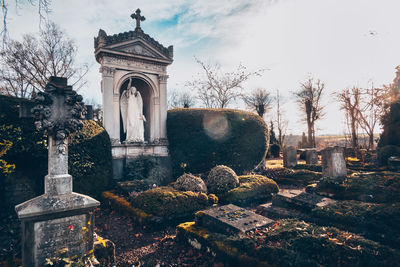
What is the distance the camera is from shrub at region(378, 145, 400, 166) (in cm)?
1300

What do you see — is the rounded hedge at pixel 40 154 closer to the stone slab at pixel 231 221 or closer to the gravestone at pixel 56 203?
the gravestone at pixel 56 203

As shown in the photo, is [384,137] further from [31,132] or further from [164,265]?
[31,132]

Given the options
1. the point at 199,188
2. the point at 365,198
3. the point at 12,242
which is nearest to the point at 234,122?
the point at 199,188

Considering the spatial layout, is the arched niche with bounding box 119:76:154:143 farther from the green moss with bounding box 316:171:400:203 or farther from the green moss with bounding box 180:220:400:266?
the green moss with bounding box 180:220:400:266

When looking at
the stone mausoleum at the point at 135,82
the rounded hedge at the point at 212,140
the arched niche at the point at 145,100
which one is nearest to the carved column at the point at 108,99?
the stone mausoleum at the point at 135,82

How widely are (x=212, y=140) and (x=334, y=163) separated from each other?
5.01 meters

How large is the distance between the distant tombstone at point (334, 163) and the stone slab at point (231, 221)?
541 cm

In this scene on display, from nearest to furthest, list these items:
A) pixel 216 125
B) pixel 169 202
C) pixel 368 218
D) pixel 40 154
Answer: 1. pixel 368 218
2. pixel 169 202
3. pixel 40 154
4. pixel 216 125

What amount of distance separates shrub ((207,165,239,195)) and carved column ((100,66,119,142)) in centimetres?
422

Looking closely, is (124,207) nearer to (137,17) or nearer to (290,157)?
(137,17)

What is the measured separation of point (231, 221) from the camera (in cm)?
447

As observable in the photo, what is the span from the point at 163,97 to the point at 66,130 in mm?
7039

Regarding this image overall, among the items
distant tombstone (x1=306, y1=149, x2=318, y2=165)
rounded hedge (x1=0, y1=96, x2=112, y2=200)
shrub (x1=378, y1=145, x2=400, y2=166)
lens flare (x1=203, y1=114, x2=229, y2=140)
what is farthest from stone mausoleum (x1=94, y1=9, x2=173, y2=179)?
shrub (x1=378, y1=145, x2=400, y2=166)

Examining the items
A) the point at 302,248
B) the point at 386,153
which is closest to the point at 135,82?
the point at 302,248
